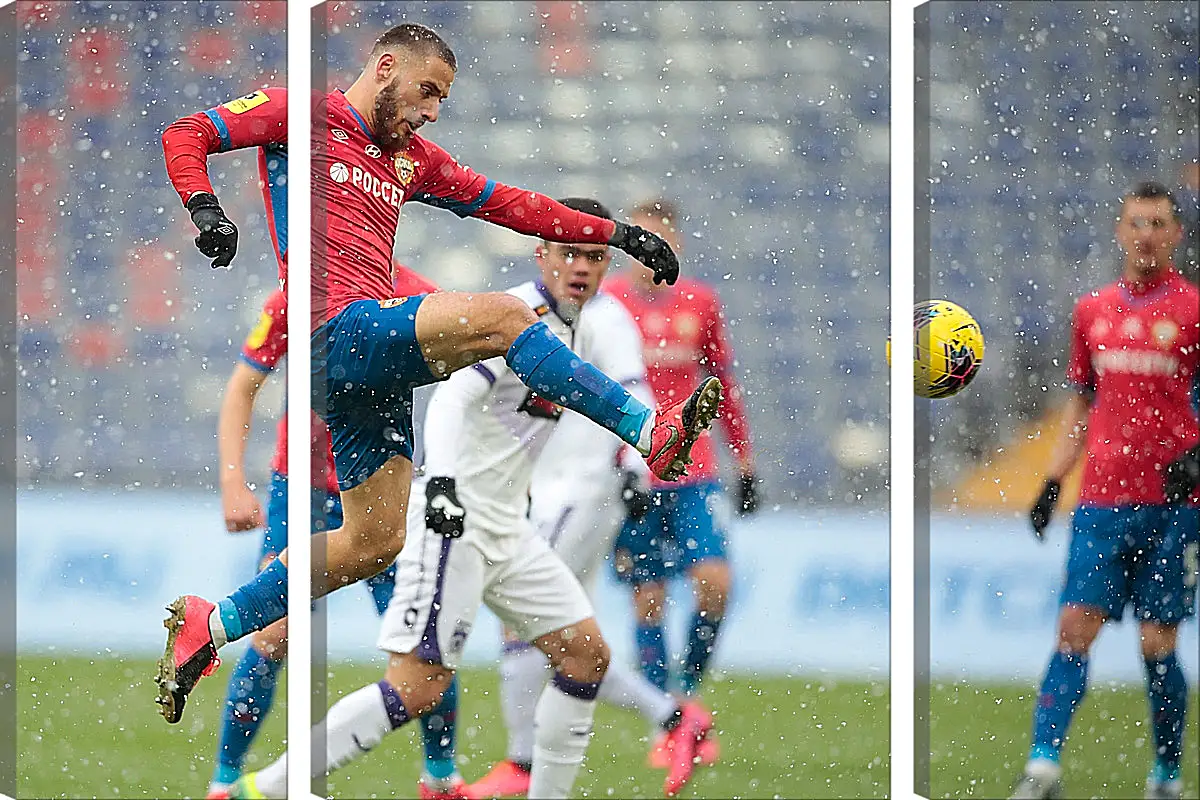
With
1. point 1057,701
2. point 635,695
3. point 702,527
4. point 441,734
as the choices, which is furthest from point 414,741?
point 1057,701

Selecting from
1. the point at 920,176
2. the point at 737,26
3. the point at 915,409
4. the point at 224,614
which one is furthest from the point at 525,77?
the point at 224,614

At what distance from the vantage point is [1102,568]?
2.46 metres

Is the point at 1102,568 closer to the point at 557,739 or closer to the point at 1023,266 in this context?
the point at 1023,266

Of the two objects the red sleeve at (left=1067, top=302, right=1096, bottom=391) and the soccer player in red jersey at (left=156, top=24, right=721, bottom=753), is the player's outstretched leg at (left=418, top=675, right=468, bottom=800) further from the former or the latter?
the red sleeve at (left=1067, top=302, right=1096, bottom=391)

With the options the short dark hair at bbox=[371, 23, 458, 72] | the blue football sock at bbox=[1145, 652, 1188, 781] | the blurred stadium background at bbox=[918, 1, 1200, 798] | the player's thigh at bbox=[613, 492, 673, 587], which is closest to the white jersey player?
the player's thigh at bbox=[613, 492, 673, 587]

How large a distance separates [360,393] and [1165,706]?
1.60 m

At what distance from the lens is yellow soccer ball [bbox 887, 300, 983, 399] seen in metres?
2.32

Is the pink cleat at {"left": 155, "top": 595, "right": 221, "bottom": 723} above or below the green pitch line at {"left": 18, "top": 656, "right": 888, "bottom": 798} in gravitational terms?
above

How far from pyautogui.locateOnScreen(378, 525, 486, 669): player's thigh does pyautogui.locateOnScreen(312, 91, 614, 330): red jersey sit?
45cm

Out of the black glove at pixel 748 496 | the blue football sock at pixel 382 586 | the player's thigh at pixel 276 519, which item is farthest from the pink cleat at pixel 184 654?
the black glove at pixel 748 496

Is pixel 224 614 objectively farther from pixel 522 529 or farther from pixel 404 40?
pixel 404 40

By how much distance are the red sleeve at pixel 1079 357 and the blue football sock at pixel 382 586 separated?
1.32 metres

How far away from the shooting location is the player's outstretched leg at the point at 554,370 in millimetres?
2043

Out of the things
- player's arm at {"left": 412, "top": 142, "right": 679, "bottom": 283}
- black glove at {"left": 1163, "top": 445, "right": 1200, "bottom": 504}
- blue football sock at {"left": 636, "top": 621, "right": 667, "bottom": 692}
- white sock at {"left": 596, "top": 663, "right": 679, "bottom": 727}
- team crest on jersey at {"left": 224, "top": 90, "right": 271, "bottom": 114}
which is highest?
team crest on jersey at {"left": 224, "top": 90, "right": 271, "bottom": 114}
